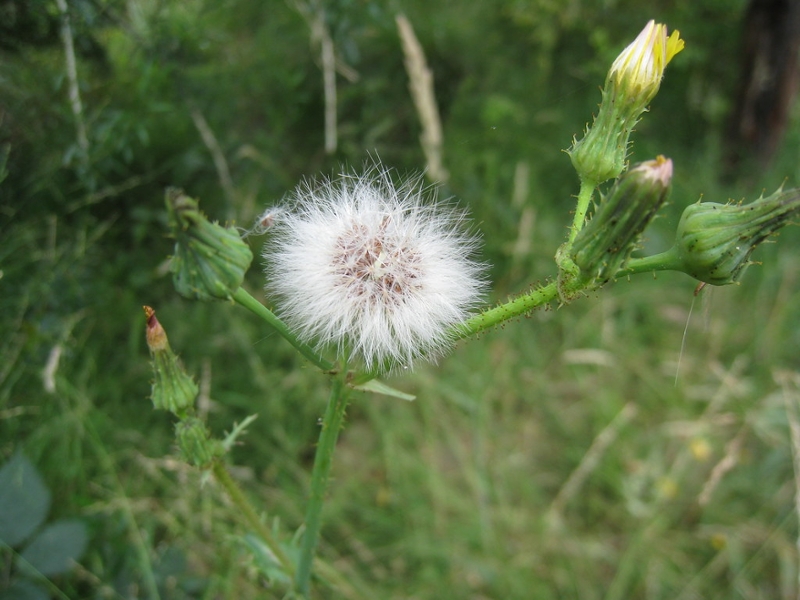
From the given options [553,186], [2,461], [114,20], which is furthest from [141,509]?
[553,186]

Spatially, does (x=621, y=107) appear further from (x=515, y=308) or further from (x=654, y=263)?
(x=515, y=308)

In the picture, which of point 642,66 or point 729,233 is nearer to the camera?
point 729,233

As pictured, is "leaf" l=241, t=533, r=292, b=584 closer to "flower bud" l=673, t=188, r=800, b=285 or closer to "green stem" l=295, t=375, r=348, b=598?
"green stem" l=295, t=375, r=348, b=598

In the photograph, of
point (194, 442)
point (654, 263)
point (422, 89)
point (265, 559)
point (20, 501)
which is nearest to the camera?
point (654, 263)

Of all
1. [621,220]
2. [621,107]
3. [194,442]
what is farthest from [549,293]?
[194,442]

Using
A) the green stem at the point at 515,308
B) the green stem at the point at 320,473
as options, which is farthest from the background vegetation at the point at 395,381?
the green stem at the point at 515,308

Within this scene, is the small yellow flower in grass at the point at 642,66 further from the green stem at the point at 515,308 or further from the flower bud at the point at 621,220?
the green stem at the point at 515,308
